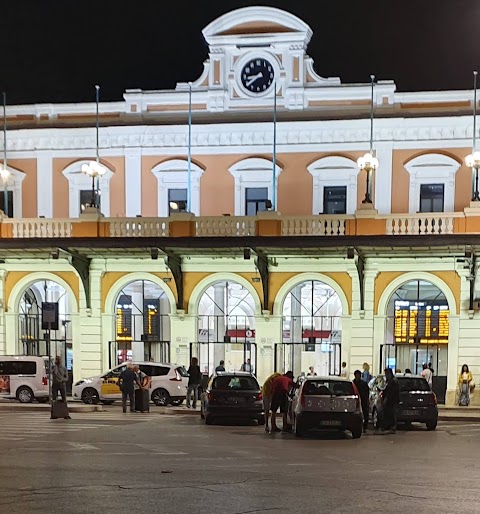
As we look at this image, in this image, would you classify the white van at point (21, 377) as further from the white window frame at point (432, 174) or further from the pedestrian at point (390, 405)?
the white window frame at point (432, 174)

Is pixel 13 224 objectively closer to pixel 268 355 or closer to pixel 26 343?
pixel 26 343

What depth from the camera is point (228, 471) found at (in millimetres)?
12469

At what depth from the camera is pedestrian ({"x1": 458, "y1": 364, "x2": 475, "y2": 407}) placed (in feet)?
90.5

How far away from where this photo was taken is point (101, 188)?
34500mm

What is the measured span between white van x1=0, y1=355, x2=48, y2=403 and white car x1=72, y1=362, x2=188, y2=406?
4.73 ft

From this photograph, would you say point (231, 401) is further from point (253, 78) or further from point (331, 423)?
point (253, 78)

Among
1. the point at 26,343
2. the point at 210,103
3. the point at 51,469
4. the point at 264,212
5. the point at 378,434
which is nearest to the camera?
the point at 51,469

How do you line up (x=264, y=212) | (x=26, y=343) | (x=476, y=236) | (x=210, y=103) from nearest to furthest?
(x=476, y=236) → (x=264, y=212) → (x=26, y=343) → (x=210, y=103)

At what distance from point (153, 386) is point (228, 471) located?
15.2 metres

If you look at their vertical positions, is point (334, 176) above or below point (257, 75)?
below

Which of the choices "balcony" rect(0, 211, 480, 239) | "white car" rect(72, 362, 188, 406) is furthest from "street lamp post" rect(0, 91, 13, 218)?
"white car" rect(72, 362, 188, 406)

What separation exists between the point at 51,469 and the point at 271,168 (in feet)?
73.6

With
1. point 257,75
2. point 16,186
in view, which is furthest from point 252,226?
point 16,186

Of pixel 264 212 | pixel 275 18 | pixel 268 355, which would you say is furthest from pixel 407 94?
pixel 268 355
